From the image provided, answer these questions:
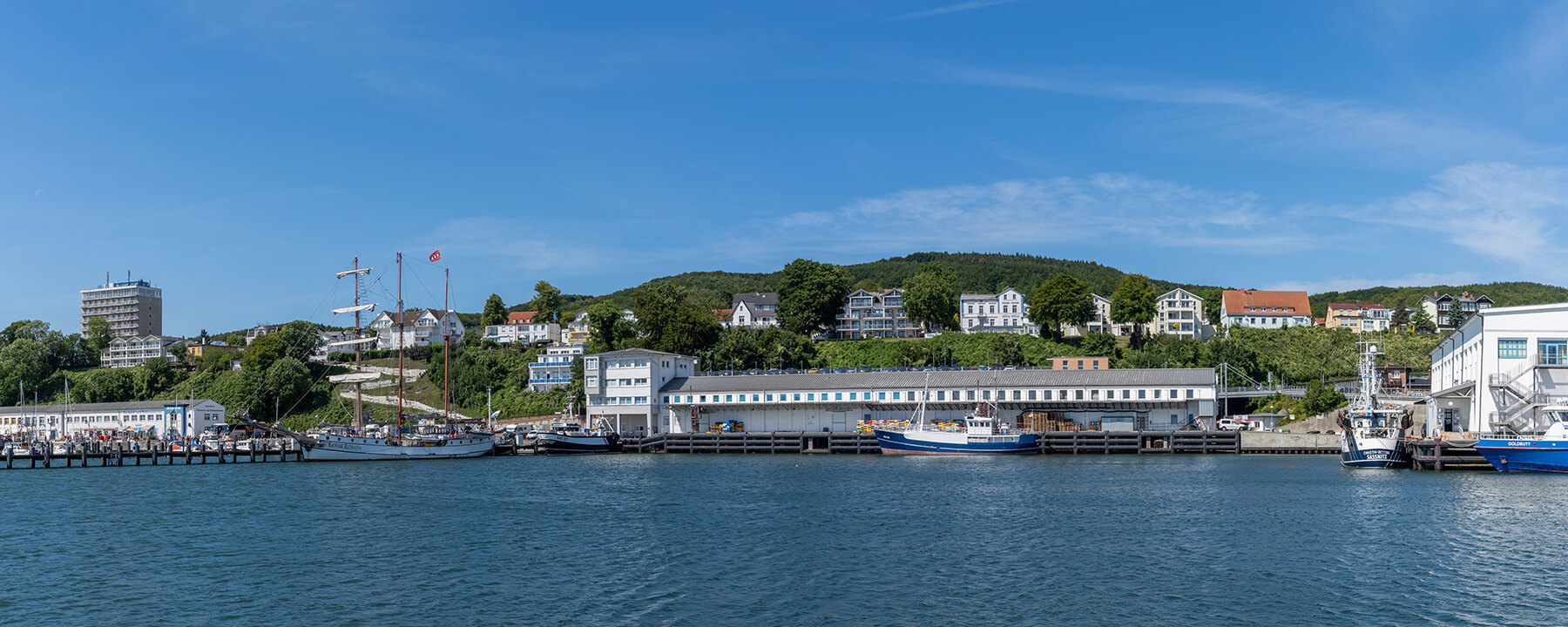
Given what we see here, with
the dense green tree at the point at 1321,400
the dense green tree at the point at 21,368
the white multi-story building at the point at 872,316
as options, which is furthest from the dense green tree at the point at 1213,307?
the dense green tree at the point at 21,368

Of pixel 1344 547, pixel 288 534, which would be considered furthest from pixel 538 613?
pixel 1344 547

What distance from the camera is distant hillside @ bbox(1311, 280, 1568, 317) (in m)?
138

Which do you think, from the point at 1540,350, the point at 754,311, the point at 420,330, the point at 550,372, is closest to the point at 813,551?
the point at 1540,350

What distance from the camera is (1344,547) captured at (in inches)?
1112

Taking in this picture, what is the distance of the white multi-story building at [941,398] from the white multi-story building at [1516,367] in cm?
1815

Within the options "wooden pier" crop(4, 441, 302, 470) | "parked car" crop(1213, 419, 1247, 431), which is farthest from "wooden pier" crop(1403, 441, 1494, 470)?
Result: "wooden pier" crop(4, 441, 302, 470)

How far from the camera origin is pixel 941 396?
7506 cm

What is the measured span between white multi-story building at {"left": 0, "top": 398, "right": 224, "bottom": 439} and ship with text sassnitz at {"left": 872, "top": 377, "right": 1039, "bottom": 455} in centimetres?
6842

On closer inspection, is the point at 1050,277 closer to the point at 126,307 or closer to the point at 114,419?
the point at 114,419

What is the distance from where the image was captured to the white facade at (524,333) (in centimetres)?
13412

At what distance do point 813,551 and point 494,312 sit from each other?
12365cm

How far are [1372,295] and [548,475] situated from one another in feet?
486

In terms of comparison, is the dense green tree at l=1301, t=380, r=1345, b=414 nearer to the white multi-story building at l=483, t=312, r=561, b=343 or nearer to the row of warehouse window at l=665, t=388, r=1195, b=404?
the row of warehouse window at l=665, t=388, r=1195, b=404

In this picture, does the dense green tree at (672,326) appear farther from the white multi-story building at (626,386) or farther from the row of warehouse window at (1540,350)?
the row of warehouse window at (1540,350)
